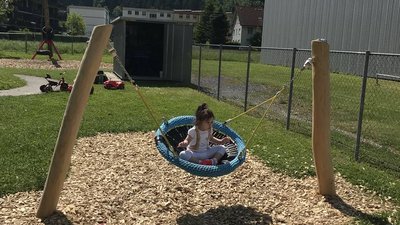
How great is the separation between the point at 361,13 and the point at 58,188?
2474cm

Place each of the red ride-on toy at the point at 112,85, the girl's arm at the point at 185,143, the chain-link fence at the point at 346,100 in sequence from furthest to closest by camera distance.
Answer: the red ride-on toy at the point at 112,85, the chain-link fence at the point at 346,100, the girl's arm at the point at 185,143

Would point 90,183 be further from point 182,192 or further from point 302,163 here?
point 302,163

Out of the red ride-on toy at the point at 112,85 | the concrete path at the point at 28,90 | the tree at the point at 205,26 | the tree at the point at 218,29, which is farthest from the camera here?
the tree at the point at 205,26

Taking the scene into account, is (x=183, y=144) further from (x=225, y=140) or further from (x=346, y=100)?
(x=346, y=100)

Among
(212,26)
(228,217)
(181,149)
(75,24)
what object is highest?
(212,26)

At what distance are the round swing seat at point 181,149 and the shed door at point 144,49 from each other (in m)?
13.3

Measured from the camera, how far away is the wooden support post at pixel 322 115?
5105mm

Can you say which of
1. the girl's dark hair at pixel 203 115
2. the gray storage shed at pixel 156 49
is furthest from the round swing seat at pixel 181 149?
the gray storage shed at pixel 156 49

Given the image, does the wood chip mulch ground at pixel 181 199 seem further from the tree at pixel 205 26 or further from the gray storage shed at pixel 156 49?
the tree at pixel 205 26

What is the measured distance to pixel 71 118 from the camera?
4.29 meters

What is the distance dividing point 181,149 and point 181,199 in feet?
1.92

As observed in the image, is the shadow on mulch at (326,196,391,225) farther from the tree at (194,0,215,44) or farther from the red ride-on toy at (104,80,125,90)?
the tree at (194,0,215,44)

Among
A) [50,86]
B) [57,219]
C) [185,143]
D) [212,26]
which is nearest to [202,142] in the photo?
[185,143]

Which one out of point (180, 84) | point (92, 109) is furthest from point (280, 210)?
point (180, 84)
